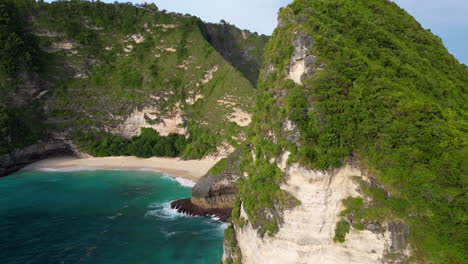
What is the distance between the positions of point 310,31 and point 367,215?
24.6 feet

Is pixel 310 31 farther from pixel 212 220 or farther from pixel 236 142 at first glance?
pixel 236 142

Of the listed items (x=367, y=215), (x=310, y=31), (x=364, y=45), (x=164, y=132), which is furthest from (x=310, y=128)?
(x=164, y=132)

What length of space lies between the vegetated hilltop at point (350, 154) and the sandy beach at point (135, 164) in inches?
893

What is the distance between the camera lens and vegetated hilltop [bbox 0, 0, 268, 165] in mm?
35344

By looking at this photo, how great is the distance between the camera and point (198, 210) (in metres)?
22.5

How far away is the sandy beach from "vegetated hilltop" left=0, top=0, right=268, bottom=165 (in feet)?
4.82

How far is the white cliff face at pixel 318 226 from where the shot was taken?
28.3ft

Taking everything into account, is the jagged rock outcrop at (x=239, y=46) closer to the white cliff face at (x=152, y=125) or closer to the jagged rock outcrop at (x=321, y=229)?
the white cliff face at (x=152, y=125)

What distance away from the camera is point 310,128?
31.4ft

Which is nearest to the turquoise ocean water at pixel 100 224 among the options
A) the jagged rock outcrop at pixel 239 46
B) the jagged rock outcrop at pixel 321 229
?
the jagged rock outcrop at pixel 321 229

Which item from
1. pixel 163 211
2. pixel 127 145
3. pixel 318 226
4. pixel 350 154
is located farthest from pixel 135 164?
pixel 350 154

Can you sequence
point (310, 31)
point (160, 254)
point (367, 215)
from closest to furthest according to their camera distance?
1. point (367, 215)
2. point (310, 31)
3. point (160, 254)

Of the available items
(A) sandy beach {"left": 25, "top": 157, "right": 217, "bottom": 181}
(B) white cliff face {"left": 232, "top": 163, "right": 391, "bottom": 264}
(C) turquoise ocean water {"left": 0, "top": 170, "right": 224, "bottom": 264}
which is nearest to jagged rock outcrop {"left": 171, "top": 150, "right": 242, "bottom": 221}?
(C) turquoise ocean water {"left": 0, "top": 170, "right": 224, "bottom": 264}

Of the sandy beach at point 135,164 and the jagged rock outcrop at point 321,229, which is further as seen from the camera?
the sandy beach at point 135,164
